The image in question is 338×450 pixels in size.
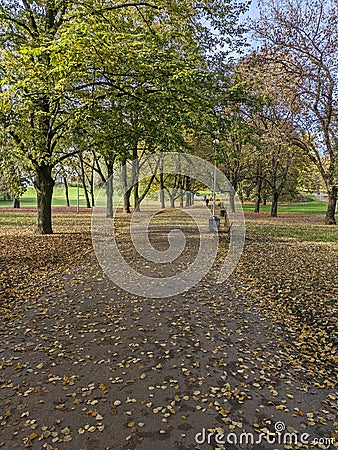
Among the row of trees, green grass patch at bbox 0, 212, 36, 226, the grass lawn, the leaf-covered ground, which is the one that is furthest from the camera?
the grass lawn

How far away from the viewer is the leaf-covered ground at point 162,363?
334cm

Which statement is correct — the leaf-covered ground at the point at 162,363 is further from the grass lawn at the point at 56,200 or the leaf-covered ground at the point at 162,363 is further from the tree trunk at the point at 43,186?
the grass lawn at the point at 56,200

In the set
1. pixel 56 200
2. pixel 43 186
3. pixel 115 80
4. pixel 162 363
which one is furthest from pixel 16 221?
pixel 56 200

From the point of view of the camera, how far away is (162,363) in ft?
15.0

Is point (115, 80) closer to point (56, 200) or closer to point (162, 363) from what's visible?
point (162, 363)

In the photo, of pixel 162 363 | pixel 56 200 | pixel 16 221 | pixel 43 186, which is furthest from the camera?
pixel 56 200

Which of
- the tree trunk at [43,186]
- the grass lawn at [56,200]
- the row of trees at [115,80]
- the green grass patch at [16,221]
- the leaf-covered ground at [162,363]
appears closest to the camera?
the leaf-covered ground at [162,363]

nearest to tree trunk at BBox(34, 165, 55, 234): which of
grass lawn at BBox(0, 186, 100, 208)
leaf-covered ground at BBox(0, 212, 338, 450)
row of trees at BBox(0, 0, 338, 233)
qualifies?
row of trees at BBox(0, 0, 338, 233)

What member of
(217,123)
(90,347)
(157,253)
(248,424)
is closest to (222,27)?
(217,123)

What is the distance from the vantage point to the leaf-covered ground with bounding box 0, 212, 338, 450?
334 centimetres

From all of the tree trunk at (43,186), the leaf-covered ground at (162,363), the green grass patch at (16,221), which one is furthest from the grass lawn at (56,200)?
the leaf-covered ground at (162,363)

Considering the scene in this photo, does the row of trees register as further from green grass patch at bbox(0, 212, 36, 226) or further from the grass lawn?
the grass lawn

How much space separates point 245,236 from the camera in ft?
57.3

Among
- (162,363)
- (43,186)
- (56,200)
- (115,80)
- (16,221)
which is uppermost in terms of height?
(115,80)
